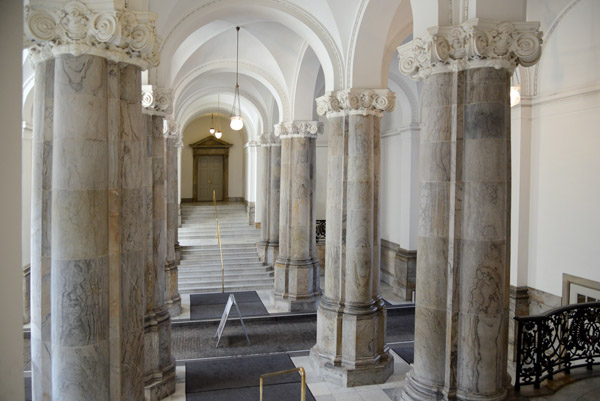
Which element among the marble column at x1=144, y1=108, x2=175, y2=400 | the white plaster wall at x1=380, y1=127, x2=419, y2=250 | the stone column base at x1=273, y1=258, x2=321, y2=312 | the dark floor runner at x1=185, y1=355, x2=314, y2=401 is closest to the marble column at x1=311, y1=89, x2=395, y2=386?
the dark floor runner at x1=185, y1=355, x2=314, y2=401

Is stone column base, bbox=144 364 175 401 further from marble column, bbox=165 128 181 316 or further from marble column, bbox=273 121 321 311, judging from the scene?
marble column, bbox=273 121 321 311

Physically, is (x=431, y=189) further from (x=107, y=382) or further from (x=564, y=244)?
(x=564, y=244)

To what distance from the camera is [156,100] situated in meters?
7.73

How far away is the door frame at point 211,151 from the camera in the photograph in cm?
3098

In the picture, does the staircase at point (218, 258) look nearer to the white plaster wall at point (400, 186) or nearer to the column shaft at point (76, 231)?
the white plaster wall at point (400, 186)

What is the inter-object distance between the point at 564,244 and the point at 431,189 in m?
5.85

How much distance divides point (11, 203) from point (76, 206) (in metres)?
2.25

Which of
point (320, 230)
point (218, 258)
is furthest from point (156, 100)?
point (320, 230)

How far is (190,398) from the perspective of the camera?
7.57 m

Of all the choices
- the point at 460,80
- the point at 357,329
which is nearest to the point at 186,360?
the point at 357,329

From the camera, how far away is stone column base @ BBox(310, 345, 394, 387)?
809 cm

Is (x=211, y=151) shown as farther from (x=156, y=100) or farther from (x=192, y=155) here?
(x=156, y=100)

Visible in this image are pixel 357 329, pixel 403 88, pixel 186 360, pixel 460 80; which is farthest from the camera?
pixel 403 88

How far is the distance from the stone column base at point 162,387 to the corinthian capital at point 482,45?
6.43 m
